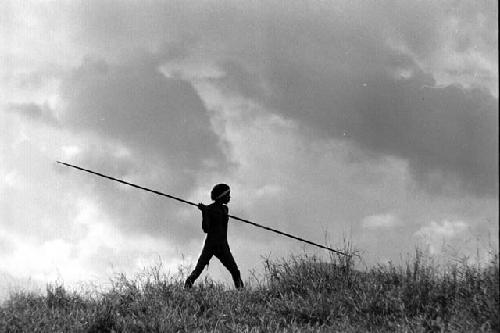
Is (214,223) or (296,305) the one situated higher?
(214,223)

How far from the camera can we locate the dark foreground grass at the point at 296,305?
6.09 metres

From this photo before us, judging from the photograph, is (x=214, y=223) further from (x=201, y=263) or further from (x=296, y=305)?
(x=296, y=305)

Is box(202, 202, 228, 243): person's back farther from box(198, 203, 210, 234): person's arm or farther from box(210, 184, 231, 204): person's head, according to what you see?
box(210, 184, 231, 204): person's head

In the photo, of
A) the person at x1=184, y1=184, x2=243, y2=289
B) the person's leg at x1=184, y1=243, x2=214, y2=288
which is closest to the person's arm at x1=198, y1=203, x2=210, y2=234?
the person at x1=184, y1=184, x2=243, y2=289

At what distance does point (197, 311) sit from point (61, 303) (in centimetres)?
204

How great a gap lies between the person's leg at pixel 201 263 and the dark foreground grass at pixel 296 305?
0.34 m

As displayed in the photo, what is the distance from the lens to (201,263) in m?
8.69

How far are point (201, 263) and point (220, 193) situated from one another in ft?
3.63

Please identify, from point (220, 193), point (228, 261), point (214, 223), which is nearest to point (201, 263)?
point (228, 261)

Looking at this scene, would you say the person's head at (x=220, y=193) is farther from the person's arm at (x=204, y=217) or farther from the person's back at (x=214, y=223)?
the person's arm at (x=204, y=217)

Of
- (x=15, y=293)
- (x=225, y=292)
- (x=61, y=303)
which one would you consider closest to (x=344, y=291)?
(x=225, y=292)

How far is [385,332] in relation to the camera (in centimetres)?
588

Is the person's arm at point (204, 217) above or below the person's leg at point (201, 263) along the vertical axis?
above

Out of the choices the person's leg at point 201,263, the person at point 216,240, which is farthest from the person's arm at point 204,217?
the person's leg at point 201,263
